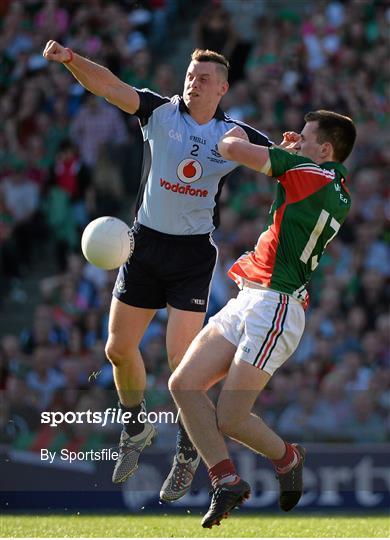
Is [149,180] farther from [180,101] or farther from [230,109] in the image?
[230,109]

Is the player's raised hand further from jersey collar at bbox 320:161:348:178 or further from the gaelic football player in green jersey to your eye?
jersey collar at bbox 320:161:348:178

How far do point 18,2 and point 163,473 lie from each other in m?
8.94

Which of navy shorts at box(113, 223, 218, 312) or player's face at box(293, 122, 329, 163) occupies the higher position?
player's face at box(293, 122, 329, 163)

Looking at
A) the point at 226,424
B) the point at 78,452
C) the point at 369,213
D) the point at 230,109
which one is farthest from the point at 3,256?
the point at 226,424

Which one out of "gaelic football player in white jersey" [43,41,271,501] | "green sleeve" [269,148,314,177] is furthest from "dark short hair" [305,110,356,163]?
"gaelic football player in white jersey" [43,41,271,501]

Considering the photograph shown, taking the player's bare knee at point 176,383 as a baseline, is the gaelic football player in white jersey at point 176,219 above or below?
above

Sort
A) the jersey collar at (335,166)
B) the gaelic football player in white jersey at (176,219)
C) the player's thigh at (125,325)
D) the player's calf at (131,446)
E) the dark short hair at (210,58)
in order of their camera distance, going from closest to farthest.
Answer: the jersey collar at (335,166), the dark short hair at (210,58), the gaelic football player in white jersey at (176,219), the player's thigh at (125,325), the player's calf at (131,446)

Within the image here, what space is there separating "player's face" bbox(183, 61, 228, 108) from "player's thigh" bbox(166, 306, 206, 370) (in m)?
1.51

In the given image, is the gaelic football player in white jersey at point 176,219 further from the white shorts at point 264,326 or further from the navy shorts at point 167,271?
the white shorts at point 264,326

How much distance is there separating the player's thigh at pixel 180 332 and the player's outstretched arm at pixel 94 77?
5.16 feet

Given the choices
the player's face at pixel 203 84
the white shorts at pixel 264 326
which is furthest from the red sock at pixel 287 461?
the player's face at pixel 203 84

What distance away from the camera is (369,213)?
15.4 m

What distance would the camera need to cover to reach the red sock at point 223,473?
8055 mm

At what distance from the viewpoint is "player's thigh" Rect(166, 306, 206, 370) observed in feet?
30.1
